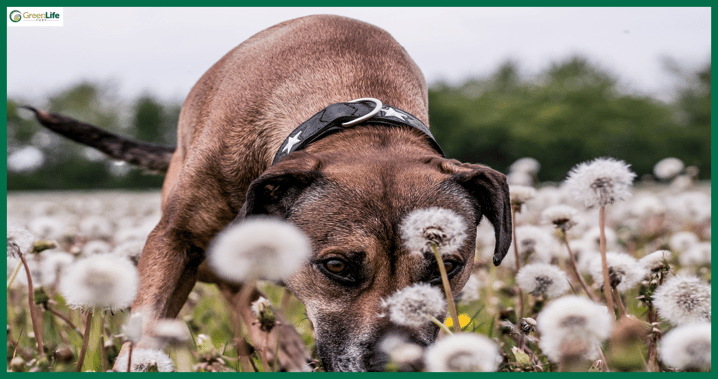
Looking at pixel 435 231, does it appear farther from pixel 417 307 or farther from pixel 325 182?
pixel 325 182

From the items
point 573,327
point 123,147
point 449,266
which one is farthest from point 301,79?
point 573,327

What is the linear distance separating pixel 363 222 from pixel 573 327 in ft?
3.82

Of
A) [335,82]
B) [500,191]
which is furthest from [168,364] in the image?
[335,82]

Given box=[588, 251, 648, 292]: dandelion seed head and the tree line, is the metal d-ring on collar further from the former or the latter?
the tree line

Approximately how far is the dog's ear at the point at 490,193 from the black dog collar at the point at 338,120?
1.31ft

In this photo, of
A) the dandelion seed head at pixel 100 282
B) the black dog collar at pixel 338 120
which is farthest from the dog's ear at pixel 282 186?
the dandelion seed head at pixel 100 282

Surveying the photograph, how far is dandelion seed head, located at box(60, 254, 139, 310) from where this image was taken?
2.03 meters

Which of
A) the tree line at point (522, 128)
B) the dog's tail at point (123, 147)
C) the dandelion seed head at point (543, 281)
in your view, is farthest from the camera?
the tree line at point (522, 128)

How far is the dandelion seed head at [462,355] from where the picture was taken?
1.69m

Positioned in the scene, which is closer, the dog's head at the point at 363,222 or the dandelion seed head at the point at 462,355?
the dandelion seed head at the point at 462,355

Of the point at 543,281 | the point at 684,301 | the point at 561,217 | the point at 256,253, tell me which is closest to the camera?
the point at 256,253

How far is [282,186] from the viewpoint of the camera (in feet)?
9.68

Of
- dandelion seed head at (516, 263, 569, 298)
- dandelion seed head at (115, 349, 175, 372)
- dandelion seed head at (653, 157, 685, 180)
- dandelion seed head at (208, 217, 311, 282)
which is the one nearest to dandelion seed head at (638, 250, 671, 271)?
dandelion seed head at (516, 263, 569, 298)

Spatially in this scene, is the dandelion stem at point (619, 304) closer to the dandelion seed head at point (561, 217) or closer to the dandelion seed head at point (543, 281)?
the dandelion seed head at point (543, 281)
